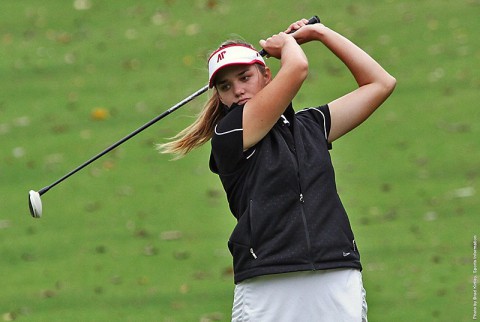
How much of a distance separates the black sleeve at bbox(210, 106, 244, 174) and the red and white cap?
17cm

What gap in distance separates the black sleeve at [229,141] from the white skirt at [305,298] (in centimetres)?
42

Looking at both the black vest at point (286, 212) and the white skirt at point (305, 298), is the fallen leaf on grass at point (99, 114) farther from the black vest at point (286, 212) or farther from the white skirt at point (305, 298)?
the white skirt at point (305, 298)

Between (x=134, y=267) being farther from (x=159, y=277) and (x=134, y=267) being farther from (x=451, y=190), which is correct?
(x=451, y=190)

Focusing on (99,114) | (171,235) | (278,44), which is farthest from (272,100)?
(99,114)

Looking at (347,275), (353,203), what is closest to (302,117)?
(347,275)

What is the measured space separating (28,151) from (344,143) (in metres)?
2.84

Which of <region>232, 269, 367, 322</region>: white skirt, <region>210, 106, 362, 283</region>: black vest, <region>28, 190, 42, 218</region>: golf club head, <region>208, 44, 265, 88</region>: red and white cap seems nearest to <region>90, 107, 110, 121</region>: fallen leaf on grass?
<region>28, 190, 42, 218</region>: golf club head

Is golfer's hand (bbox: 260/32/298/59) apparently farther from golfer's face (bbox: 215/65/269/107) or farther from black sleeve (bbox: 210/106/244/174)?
black sleeve (bbox: 210/106/244/174)

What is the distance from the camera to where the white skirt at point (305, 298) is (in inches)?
160

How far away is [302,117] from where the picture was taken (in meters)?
4.36

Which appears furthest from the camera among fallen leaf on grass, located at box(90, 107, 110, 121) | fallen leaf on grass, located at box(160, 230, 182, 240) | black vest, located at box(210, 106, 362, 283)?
fallen leaf on grass, located at box(90, 107, 110, 121)

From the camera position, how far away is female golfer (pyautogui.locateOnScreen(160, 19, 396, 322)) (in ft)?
13.3

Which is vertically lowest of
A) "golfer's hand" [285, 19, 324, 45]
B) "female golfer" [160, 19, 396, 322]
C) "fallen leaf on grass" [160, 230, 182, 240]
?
"fallen leaf on grass" [160, 230, 182, 240]

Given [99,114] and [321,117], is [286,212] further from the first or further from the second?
[99,114]
